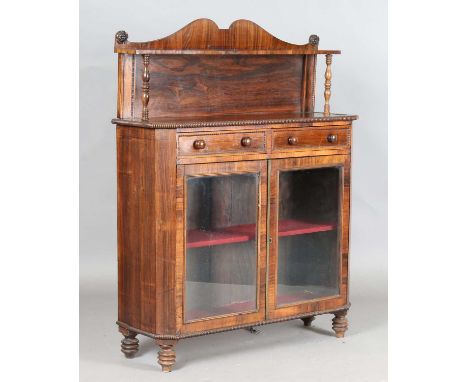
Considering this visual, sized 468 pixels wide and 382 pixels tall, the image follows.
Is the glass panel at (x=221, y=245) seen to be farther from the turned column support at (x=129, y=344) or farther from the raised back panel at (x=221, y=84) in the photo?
the raised back panel at (x=221, y=84)

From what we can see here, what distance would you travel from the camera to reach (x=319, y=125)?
5.31 m

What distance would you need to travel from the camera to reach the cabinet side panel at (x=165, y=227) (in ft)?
15.8

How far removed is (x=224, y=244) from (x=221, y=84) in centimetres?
86

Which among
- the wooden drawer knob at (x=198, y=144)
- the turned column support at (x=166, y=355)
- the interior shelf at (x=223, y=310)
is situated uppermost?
the wooden drawer knob at (x=198, y=144)

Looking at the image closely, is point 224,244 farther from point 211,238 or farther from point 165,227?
point 165,227

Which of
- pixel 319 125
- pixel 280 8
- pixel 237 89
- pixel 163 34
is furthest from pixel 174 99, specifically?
pixel 280 8

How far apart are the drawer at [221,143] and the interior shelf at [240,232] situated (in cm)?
38

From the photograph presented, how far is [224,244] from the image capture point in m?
A: 5.11

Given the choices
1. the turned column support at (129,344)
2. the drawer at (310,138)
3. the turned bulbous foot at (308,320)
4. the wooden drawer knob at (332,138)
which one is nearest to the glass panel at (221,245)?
the drawer at (310,138)
